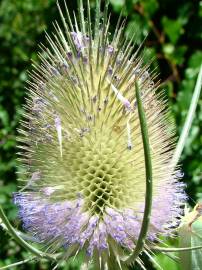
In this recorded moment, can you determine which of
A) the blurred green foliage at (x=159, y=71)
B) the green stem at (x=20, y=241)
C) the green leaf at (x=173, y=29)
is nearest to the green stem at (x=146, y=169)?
the green stem at (x=20, y=241)

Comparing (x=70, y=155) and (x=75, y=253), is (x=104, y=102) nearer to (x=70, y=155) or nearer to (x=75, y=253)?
(x=70, y=155)

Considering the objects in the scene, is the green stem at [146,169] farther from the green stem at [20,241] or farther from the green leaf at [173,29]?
the green leaf at [173,29]

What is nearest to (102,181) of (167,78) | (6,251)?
(6,251)

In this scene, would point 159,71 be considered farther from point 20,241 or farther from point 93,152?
point 20,241

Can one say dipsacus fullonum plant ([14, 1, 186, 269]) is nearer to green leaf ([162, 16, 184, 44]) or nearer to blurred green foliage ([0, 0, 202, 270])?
blurred green foliage ([0, 0, 202, 270])

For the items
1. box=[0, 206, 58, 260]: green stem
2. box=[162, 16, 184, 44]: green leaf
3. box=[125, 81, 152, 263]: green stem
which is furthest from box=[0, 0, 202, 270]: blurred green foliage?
box=[125, 81, 152, 263]: green stem

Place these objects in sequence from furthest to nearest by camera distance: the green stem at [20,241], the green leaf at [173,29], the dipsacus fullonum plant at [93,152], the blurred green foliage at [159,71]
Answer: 1. the green leaf at [173,29]
2. the blurred green foliage at [159,71]
3. the dipsacus fullonum plant at [93,152]
4. the green stem at [20,241]
